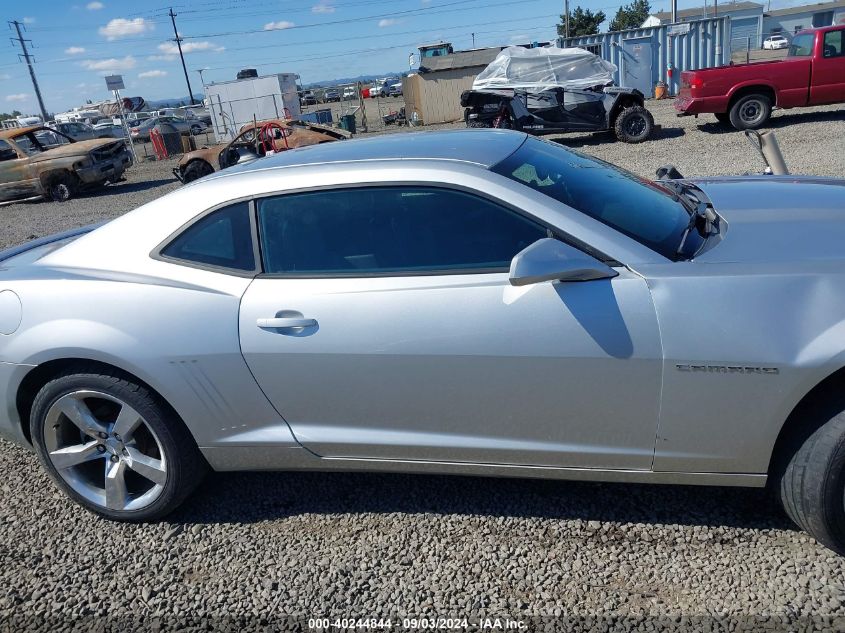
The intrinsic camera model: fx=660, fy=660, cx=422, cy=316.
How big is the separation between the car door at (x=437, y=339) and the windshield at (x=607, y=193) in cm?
24

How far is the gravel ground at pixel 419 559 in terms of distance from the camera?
2326mm

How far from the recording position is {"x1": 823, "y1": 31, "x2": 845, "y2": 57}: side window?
1297cm

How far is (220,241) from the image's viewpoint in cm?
276

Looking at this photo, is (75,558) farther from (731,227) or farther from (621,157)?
(621,157)

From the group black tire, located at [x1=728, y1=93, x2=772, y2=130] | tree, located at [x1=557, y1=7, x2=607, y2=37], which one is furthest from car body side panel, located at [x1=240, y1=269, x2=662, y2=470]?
tree, located at [x1=557, y1=7, x2=607, y2=37]

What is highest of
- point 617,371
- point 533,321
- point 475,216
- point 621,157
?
point 475,216

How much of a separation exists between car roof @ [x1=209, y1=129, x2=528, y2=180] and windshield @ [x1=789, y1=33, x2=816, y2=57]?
13.1 metres

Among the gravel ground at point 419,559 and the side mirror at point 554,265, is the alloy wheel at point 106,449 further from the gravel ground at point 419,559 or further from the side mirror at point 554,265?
the side mirror at point 554,265

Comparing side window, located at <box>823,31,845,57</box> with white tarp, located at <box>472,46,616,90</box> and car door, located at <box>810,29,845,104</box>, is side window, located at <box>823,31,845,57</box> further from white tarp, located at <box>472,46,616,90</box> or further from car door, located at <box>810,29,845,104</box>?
white tarp, located at <box>472,46,616,90</box>

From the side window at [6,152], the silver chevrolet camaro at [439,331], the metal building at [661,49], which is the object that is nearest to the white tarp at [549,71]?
the metal building at [661,49]

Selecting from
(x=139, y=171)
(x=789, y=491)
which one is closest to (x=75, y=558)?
(x=789, y=491)

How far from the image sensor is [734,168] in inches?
388

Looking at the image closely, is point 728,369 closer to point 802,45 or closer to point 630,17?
point 802,45

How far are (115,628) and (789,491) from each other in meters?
2.51
